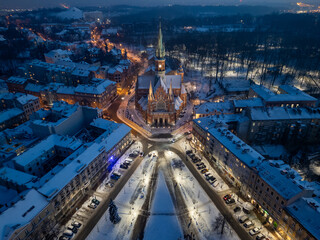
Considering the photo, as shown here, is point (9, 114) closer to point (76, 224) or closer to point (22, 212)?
point (22, 212)

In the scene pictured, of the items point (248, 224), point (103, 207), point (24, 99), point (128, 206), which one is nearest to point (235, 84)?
point (248, 224)

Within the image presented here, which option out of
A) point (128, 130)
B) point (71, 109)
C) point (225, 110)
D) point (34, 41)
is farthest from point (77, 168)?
point (34, 41)

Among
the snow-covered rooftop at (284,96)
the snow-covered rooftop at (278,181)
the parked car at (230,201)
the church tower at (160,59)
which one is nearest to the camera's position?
the snow-covered rooftop at (278,181)

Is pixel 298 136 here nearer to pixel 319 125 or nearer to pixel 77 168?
pixel 319 125

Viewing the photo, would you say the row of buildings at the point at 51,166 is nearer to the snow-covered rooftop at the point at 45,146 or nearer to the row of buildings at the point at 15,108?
the snow-covered rooftop at the point at 45,146

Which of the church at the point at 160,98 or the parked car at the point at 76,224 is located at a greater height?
the church at the point at 160,98

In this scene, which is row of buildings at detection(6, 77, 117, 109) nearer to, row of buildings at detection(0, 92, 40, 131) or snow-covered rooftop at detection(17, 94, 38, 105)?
row of buildings at detection(0, 92, 40, 131)

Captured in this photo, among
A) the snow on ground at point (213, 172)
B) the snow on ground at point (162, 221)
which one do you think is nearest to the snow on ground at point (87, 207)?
the snow on ground at point (162, 221)
